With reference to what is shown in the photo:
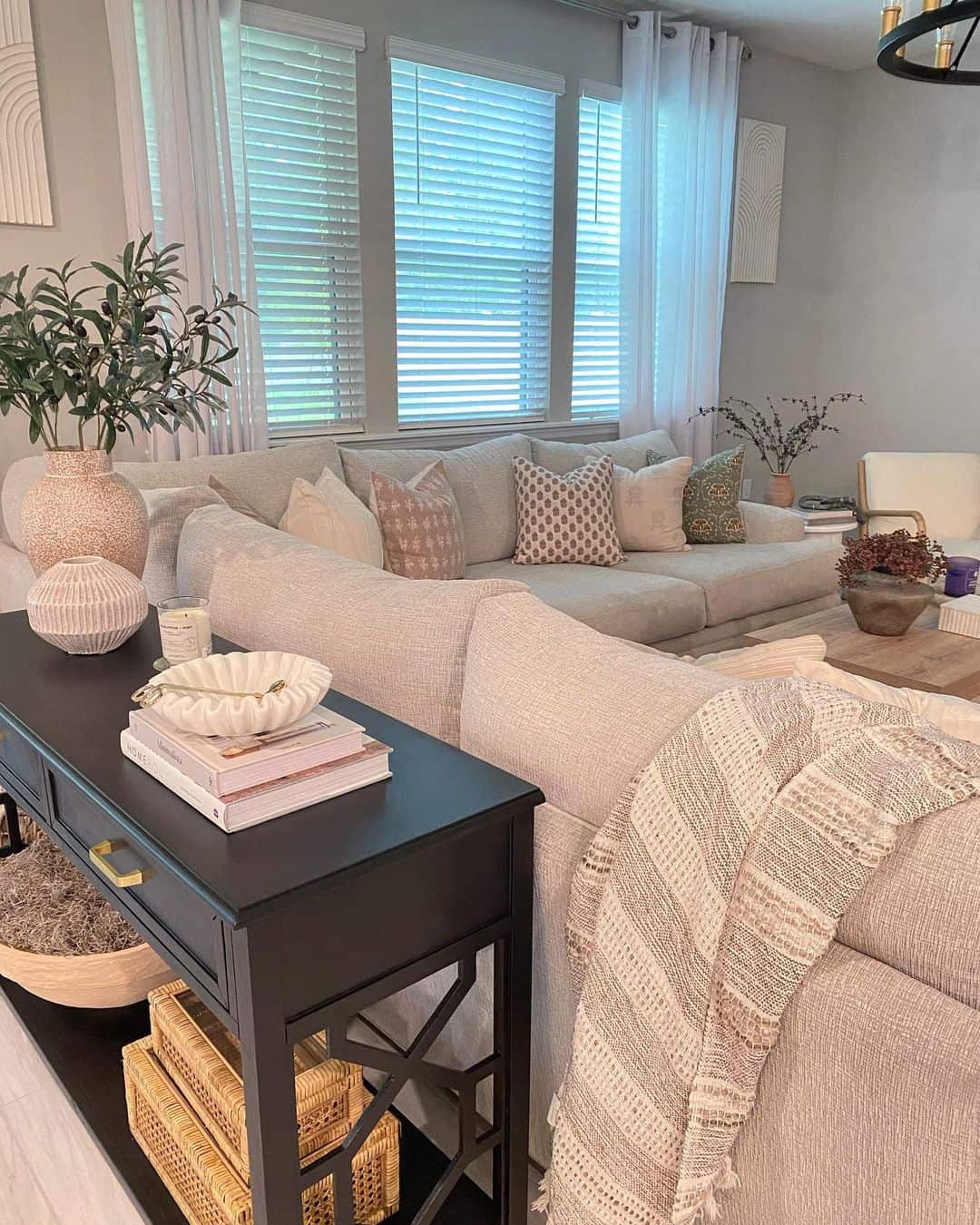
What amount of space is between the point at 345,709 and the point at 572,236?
12.0 ft

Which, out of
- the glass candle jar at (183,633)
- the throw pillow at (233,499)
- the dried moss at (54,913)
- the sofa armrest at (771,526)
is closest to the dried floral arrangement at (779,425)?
the sofa armrest at (771,526)

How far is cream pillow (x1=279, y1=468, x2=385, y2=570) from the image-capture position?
300 centimetres

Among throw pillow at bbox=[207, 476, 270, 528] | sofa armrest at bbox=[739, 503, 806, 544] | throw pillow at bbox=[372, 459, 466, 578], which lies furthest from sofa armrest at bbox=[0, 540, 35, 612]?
Answer: sofa armrest at bbox=[739, 503, 806, 544]

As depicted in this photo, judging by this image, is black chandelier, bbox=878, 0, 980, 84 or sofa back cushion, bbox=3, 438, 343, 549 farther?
sofa back cushion, bbox=3, 438, 343, 549

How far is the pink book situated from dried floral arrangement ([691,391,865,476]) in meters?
4.25

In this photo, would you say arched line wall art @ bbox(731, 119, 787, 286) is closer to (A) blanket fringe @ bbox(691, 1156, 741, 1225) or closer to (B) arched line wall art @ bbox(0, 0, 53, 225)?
(B) arched line wall art @ bbox(0, 0, 53, 225)

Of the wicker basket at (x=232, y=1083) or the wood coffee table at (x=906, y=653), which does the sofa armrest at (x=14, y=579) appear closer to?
the wicker basket at (x=232, y=1083)

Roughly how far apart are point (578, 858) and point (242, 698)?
0.47 meters

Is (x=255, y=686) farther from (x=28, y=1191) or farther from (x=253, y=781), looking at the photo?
(x=28, y=1191)

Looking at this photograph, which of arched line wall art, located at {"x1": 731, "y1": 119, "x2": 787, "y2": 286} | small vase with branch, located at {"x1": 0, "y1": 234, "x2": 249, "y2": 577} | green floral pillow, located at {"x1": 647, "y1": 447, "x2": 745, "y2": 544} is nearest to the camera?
small vase with branch, located at {"x1": 0, "y1": 234, "x2": 249, "y2": 577}

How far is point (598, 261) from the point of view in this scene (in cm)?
464

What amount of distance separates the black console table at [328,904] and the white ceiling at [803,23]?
4.33 metres

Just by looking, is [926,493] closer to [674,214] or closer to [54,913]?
[674,214]

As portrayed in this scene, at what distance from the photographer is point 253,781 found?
1.10 m
